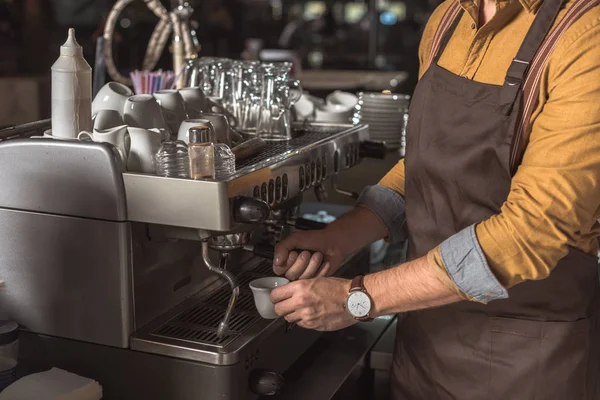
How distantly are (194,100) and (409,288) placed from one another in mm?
643

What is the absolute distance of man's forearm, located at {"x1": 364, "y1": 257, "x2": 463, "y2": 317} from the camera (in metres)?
1.25

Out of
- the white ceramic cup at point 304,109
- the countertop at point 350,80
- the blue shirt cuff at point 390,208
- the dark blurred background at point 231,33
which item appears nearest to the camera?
the blue shirt cuff at point 390,208

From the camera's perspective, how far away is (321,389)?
153cm

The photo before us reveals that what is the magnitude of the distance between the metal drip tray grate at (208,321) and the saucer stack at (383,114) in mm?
1008

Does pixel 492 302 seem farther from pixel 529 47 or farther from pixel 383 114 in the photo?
pixel 383 114

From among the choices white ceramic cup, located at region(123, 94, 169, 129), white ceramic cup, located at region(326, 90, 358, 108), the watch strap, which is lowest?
the watch strap

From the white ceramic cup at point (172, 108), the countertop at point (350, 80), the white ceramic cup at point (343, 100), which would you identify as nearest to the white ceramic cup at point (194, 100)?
the white ceramic cup at point (172, 108)

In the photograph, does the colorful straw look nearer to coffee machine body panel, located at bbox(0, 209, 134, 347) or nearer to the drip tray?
the drip tray

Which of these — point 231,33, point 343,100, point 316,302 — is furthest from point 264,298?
point 231,33

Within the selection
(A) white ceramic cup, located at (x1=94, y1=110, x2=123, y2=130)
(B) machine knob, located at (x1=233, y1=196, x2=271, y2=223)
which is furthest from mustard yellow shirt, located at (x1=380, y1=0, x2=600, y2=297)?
(A) white ceramic cup, located at (x1=94, y1=110, x2=123, y2=130)

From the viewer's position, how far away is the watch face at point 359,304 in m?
1.30

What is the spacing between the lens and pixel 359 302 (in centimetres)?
131

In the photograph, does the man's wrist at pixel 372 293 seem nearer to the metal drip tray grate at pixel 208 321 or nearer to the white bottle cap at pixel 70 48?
the metal drip tray grate at pixel 208 321

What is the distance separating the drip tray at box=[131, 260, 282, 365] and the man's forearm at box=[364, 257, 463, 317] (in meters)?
0.24
